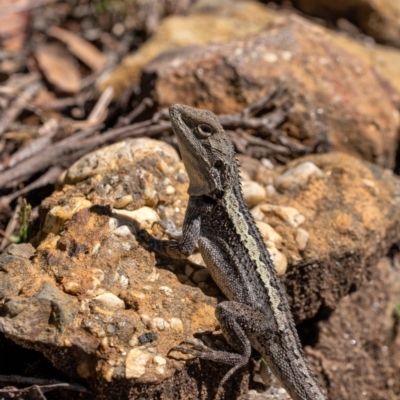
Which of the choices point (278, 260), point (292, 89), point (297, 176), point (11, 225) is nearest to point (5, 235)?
point (11, 225)

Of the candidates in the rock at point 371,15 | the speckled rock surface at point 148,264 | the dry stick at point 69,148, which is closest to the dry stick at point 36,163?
the dry stick at point 69,148

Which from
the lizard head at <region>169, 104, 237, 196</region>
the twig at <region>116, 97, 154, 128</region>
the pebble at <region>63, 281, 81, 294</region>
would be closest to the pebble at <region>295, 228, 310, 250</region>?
the lizard head at <region>169, 104, 237, 196</region>

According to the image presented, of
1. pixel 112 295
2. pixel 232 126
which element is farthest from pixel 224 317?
pixel 232 126

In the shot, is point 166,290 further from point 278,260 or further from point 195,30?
point 195,30

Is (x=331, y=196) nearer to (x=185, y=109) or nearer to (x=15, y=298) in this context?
(x=185, y=109)

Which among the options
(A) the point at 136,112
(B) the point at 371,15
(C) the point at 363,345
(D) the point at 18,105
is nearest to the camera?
(C) the point at 363,345

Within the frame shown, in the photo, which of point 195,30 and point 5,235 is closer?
point 5,235
